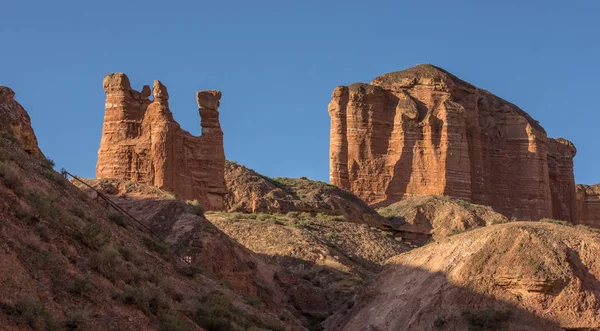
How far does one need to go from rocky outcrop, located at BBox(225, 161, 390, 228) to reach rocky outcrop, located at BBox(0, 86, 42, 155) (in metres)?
29.8

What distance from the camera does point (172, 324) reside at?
21016 millimetres

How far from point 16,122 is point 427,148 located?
48001 millimetres

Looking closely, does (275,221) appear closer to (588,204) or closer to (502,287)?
(502,287)

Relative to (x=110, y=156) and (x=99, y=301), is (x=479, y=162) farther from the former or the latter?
(x=99, y=301)

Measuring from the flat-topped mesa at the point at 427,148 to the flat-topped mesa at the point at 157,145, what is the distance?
2318 cm

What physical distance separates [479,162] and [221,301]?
179 feet

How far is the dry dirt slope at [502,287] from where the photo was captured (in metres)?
29.9

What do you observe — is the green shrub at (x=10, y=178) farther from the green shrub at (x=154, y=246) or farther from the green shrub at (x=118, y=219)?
the green shrub at (x=154, y=246)

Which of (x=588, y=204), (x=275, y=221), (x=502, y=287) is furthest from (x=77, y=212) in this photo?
(x=588, y=204)

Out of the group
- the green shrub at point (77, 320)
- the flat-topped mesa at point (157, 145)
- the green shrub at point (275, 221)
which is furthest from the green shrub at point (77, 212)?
the green shrub at point (275, 221)

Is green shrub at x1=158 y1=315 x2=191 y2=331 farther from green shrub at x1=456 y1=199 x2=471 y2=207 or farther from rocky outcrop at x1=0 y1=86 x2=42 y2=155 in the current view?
green shrub at x1=456 y1=199 x2=471 y2=207

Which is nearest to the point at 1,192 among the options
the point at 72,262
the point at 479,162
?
the point at 72,262

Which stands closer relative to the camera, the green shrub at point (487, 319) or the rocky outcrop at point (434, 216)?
the green shrub at point (487, 319)

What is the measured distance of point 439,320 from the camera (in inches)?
1206
